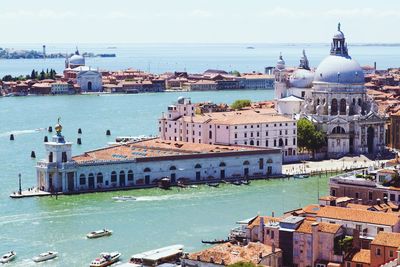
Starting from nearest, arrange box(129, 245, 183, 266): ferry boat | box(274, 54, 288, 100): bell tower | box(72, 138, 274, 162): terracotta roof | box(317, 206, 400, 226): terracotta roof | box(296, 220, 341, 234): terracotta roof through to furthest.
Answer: box(296, 220, 341, 234): terracotta roof → box(317, 206, 400, 226): terracotta roof → box(129, 245, 183, 266): ferry boat → box(72, 138, 274, 162): terracotta roof → box(274, 54, 288, 100): bell tower

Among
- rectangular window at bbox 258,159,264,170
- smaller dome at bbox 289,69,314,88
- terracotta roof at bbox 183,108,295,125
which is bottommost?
rectangular window at bbox 258,159,264,170

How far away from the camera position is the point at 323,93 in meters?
44.7

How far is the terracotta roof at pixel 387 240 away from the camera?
18281 millimetres

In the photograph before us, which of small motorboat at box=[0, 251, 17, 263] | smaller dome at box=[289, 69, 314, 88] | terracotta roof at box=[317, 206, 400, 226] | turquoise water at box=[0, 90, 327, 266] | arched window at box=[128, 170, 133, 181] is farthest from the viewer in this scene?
smaller dome at box=[289, 69, 314, 88]

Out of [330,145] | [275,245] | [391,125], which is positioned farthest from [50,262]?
[391,125]

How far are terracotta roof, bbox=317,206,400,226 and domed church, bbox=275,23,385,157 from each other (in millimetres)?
21997

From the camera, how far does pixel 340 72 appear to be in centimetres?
4469

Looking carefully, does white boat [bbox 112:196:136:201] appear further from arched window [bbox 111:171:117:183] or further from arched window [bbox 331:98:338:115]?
arched window [bbox 331:98:338:115]

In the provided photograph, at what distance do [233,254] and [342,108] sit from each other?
1052 inches

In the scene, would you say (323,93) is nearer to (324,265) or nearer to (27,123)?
(27,123)

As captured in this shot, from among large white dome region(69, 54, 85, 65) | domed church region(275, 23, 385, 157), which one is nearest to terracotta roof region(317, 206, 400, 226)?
domed church region(275, 23, 385, 157)

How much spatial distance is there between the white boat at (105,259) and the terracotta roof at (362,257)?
→ 5.51 m

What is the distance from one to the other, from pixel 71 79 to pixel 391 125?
195ft

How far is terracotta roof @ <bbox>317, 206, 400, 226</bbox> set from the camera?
19922 mm
